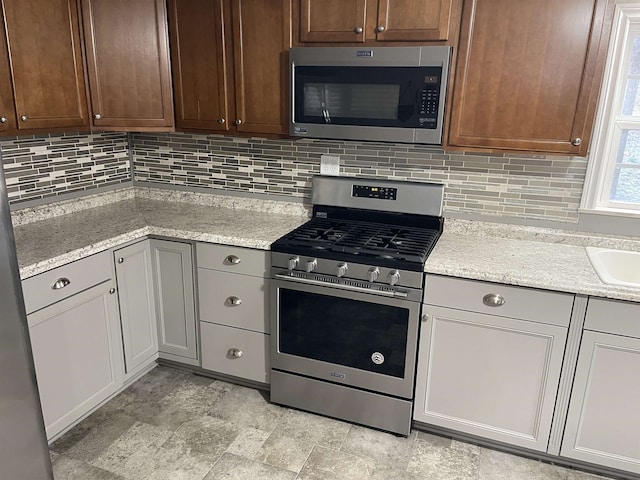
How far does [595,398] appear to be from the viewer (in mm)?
2059

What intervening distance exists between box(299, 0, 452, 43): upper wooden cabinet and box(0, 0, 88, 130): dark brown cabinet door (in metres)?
1.11

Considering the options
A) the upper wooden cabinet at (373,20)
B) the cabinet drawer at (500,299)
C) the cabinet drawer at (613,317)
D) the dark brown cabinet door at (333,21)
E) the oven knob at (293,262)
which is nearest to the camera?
the cabinet drawer at (613,317)

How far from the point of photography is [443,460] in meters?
2.26

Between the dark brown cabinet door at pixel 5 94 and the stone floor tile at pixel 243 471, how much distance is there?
1722 mm

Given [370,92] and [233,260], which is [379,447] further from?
[370,92]

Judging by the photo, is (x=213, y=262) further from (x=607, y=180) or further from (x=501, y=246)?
(x=607, y=180)

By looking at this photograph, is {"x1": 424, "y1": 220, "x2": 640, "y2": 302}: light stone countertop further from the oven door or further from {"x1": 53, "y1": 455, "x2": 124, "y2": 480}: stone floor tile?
{"x1": 53, "y1": 455, "x2": 124, "y2": 480}: stone floor tile

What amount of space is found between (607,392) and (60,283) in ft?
7.69

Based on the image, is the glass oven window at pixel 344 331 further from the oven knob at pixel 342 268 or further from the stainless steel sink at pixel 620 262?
the stainless steel sink at pixel 620 262

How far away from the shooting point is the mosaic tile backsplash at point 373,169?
2.44m

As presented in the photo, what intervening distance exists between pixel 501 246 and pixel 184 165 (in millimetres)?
1950

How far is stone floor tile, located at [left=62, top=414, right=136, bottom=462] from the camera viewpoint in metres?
2.26

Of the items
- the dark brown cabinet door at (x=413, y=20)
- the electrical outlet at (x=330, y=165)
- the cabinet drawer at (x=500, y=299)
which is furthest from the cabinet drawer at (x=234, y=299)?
the dark brown cabinet door at (x=413, y=20)

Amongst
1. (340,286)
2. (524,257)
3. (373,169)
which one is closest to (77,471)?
(340,286)
